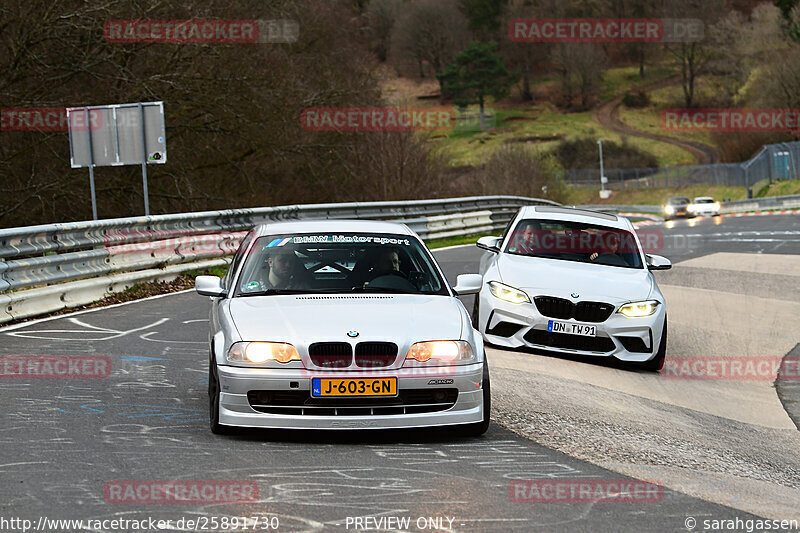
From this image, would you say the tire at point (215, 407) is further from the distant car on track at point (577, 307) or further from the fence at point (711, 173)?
the fence at point (711, 173)

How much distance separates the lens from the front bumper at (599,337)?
1090cm

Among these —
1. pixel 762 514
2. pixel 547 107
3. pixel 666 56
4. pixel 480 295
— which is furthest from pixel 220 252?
pixel 666 56

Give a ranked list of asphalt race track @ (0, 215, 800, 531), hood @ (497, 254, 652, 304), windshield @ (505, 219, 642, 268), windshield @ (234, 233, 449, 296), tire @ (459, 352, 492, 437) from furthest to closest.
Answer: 1. windshield @ (505, 219, 642, 268)
2. hood @ (497, 254, 652, 304)
3. windshield @ (234, 233, 449, 296)
4. tire @ (459, 352, 492, 437)
5. asphalt race track @ (0, 215, 800, 531)

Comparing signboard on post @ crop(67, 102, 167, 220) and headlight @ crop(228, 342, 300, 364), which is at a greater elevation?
signboard on post @ crop(67, 102, 167, 220)

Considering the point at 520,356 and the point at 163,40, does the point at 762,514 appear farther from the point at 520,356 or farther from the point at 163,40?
the point at 163,40

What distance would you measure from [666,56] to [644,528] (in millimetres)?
150231

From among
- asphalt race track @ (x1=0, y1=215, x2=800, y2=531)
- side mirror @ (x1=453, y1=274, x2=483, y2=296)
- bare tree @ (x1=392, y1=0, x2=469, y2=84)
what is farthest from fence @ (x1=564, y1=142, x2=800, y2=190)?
side mirror @ (x1=453, y1=274, x2=483, y2=296)

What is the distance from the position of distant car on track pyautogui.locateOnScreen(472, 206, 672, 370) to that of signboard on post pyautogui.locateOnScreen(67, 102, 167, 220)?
846 centimetres

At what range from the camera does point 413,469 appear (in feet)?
19.8

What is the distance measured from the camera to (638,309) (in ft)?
36.1

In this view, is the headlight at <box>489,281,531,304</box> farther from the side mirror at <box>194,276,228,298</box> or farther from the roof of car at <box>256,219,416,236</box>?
the side mirror at <box>194,276,228,298</box>

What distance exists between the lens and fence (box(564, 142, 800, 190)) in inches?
2549

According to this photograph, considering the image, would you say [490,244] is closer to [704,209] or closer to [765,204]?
[704,209]

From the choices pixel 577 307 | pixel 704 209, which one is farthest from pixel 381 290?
pixel 704 209
